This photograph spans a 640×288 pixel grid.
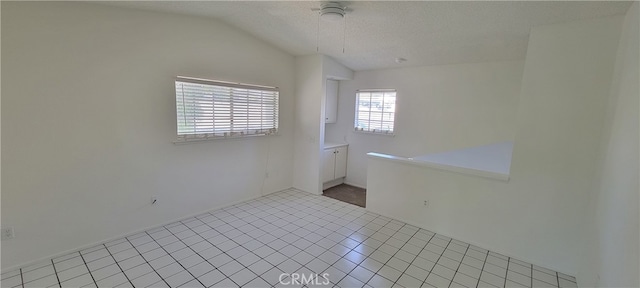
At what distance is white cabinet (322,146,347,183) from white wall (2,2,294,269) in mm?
1805

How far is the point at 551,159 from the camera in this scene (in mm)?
2541

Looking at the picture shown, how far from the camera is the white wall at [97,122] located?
7.60 ft

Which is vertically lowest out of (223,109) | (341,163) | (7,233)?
(7,233)

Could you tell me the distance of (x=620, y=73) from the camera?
2.07 meters

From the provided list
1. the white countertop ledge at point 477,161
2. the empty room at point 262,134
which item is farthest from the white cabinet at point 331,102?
the white countertop ledge at point 477,161

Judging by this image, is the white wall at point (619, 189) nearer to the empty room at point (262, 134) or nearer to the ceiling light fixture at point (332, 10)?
the empty room at point (262, 134)

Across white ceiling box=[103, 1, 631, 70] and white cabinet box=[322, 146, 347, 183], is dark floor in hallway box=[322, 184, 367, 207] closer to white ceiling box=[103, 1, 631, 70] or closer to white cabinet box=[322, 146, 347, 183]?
white cabinet box=[322, 146, 347, 183]

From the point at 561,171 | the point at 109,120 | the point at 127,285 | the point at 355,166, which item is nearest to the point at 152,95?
the point at 109,120

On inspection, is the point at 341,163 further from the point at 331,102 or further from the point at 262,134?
the point at 262,134

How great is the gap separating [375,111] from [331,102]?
2.91 feet

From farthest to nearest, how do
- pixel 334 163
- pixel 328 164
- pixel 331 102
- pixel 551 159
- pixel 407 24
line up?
pixel 331 102, pixel 334 163, pixel 328 164, pixel 407 24, pixel 551 159

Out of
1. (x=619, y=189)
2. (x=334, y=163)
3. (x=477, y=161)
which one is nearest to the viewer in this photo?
(x=619, y=189)

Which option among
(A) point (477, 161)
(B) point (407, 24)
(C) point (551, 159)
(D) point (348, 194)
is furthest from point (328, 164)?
(C) point (551, 159)

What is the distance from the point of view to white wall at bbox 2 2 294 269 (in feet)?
7.60
